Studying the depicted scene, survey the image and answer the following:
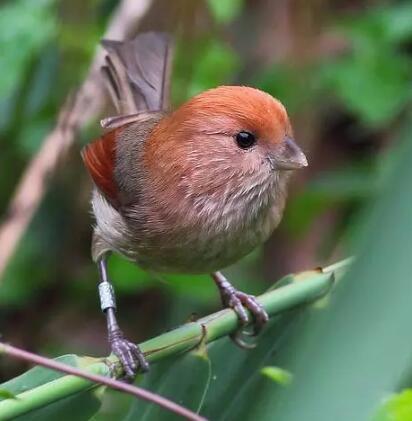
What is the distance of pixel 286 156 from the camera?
2.32m

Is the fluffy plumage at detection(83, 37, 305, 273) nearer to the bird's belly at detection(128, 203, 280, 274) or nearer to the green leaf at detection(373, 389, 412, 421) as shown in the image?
the bird's belly at detection(128, 203, 280, 274)

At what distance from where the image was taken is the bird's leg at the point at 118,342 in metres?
2.08

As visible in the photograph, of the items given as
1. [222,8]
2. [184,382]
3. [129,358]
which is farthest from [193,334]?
[222,8]

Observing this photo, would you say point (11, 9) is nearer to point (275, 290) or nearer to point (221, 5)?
point (221, 5)

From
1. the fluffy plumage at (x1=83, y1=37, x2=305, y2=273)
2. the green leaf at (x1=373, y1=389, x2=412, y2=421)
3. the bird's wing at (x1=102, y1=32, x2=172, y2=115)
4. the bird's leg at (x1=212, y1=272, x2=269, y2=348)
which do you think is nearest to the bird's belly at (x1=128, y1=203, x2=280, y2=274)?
the fluffy plumage at (x1=83, y1=37, x2=305, y2=273)

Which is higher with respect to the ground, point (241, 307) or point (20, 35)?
point (20, 35)

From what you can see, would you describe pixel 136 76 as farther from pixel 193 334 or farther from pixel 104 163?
pixel 193 334

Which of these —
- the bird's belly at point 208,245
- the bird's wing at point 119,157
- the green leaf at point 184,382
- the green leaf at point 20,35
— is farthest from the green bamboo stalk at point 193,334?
the green leaf at point 20,35

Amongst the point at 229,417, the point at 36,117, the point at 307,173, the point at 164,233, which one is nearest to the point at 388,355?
the point at 229,417

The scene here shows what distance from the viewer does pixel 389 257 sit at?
935mm

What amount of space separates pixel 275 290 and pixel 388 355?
1115mm

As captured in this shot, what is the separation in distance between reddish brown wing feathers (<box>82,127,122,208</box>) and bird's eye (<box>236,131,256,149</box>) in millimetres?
484

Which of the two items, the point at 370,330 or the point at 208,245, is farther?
the point at 208,245

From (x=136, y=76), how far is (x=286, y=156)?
1.08 m
